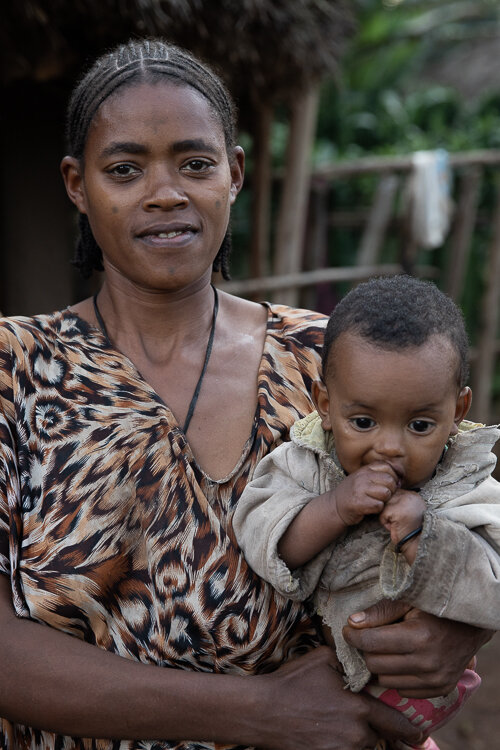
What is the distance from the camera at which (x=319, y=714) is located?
1720mm

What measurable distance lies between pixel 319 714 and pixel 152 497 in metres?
0.56

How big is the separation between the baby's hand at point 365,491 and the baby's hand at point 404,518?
0.02 meters

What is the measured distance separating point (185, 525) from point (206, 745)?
0.45 m

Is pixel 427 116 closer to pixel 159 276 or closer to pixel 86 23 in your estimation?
pixel 86 23

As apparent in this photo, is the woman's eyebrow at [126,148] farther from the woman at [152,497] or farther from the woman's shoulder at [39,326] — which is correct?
the woman's shoulder at [39,326]

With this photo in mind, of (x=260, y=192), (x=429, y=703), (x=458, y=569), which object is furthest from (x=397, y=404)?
(x=260, y=192)

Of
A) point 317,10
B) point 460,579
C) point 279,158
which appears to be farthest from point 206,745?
point 279,158

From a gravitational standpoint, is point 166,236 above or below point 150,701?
above

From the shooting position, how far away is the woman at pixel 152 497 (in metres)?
1.68

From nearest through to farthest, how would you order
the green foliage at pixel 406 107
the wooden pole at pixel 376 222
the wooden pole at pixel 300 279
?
the wooden pole at pixel 300 279
the wooden pole at pixel 376 222
the green foliage at pixel 406 107

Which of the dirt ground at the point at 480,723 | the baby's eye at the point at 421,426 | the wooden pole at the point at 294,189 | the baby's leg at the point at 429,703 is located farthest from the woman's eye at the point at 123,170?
the wooden pole at the point at 294,189

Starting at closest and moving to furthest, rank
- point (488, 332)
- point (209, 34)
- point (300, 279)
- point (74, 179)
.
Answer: point (74, 179) → point (209, 34) → point (300, 279) → point (488, 332)

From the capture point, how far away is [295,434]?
6.01 ft

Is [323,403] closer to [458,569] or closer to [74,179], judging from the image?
[458,569]
